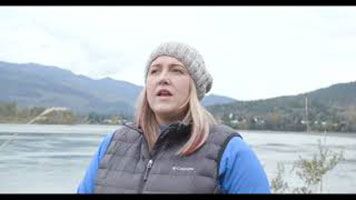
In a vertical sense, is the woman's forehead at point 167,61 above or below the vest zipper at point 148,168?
above

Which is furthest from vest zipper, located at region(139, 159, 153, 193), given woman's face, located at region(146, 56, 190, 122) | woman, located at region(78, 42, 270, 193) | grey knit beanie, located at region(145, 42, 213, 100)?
grey knit beanie, located at region(145, 42, 213, 100)

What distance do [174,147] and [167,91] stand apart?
8.4 inches

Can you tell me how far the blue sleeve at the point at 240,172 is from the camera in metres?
1.81

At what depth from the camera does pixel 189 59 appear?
209 centimetres

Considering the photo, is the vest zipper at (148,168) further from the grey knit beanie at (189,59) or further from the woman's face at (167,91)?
the grey knit beanie at (189,59)

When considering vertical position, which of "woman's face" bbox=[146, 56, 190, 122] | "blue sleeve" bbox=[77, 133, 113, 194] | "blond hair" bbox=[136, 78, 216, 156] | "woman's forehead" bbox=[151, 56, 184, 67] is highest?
"woman's forehead" bbox=[151, 56, 184, 67]

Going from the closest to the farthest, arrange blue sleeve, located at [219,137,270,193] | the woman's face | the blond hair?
blue sleeve, located at [219,137,270,193] < the blond hair < the woman's face

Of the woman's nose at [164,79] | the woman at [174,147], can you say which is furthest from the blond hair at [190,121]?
the woman's nose at [164,79]

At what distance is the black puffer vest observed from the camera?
6.02 feet

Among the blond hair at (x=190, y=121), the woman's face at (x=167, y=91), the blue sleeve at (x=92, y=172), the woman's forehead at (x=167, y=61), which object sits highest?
the woman's forehead at (x=167, y=61)

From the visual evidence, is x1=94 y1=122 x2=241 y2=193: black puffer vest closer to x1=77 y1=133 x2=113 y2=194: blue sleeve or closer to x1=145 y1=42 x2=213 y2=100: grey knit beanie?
x1=77 y1=133 x2=113 y2=194: blue sleeve

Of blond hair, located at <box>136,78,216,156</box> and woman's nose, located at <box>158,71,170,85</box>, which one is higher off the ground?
woman's nose, located at <box>158,71,170,85</box>
